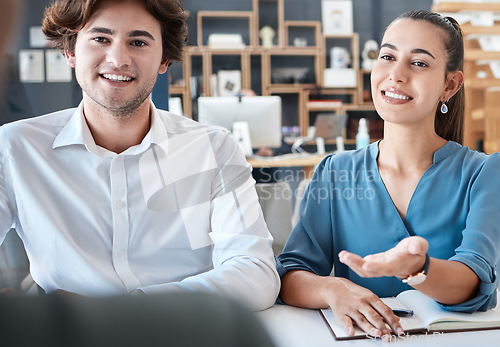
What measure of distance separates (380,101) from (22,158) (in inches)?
30.2

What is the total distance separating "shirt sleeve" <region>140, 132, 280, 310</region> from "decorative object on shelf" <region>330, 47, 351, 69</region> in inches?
155

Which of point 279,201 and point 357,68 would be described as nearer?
point 279,201

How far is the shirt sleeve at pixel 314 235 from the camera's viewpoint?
1014 millimetres

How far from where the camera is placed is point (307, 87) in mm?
4812

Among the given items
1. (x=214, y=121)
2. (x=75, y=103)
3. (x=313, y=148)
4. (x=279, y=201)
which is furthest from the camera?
(x=313, y=148)

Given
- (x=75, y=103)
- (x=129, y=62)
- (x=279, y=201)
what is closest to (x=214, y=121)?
(x=279, y=201)

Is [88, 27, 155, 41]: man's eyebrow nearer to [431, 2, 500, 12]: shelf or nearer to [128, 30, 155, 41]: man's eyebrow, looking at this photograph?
[128, 30, 155, 41]: man's eyebrow

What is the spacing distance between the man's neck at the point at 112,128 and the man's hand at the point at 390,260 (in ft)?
2.05

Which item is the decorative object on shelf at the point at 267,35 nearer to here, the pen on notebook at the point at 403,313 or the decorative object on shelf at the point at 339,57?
the decorative object on shelf at the point at 339,57

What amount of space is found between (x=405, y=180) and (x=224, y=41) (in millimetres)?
3764

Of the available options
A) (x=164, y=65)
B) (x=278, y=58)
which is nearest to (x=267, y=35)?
(x=278, y=58)

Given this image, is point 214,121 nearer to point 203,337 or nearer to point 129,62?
point 129,62

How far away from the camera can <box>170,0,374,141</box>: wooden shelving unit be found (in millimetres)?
4586

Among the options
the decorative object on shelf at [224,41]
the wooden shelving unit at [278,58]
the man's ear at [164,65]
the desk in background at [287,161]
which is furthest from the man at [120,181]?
the decorative object on shelf at [224,41]
